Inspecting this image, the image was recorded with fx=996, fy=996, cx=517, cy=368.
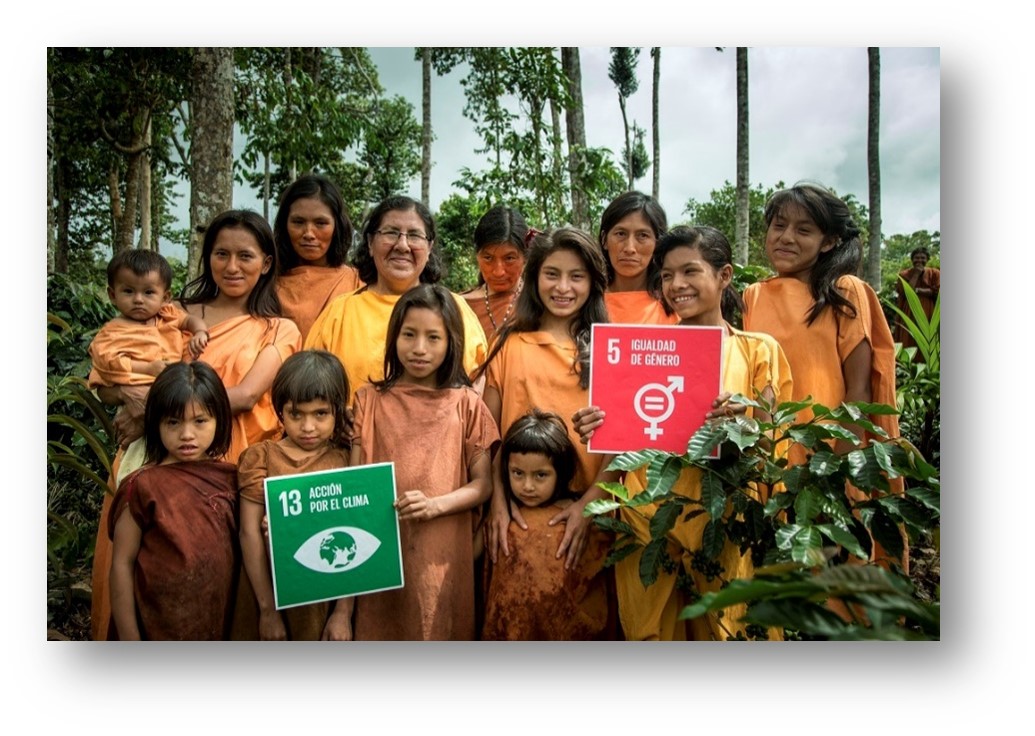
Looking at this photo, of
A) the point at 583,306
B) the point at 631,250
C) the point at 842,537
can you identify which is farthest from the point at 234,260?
the point at 842,537

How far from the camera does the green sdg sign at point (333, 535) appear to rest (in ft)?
9.04

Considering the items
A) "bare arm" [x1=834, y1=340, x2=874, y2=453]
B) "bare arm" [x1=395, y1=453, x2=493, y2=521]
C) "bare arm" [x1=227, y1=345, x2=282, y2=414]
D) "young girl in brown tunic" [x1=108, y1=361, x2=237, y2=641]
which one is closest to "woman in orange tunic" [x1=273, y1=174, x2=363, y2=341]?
"bare arm" [x1=227, y1=345, x2=282, y2=414]

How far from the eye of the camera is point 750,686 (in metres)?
2.91

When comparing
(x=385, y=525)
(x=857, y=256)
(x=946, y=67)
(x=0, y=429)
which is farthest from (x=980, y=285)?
(x=0, y=429)

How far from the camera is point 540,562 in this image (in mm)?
2779

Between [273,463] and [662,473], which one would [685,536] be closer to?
[662,473]

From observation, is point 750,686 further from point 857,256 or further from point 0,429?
point 0,429

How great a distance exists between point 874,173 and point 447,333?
4.45ft

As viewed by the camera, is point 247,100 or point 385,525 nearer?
point 385,525

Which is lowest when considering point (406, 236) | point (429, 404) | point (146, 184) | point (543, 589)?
point (543, 589)

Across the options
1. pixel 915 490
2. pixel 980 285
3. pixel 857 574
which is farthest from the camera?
pixel 980 285

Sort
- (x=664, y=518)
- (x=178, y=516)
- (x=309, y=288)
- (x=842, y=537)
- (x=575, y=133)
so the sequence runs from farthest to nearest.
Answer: (x=575, y=133) → (x=309, y=288) → (x=178, y=516) → (x=664, y=518) → (x=842, y=537)

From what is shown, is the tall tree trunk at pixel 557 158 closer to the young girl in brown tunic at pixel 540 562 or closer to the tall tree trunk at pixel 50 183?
the young girl in brown tunic at pixel 540 562

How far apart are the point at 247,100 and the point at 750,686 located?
7.56ft
